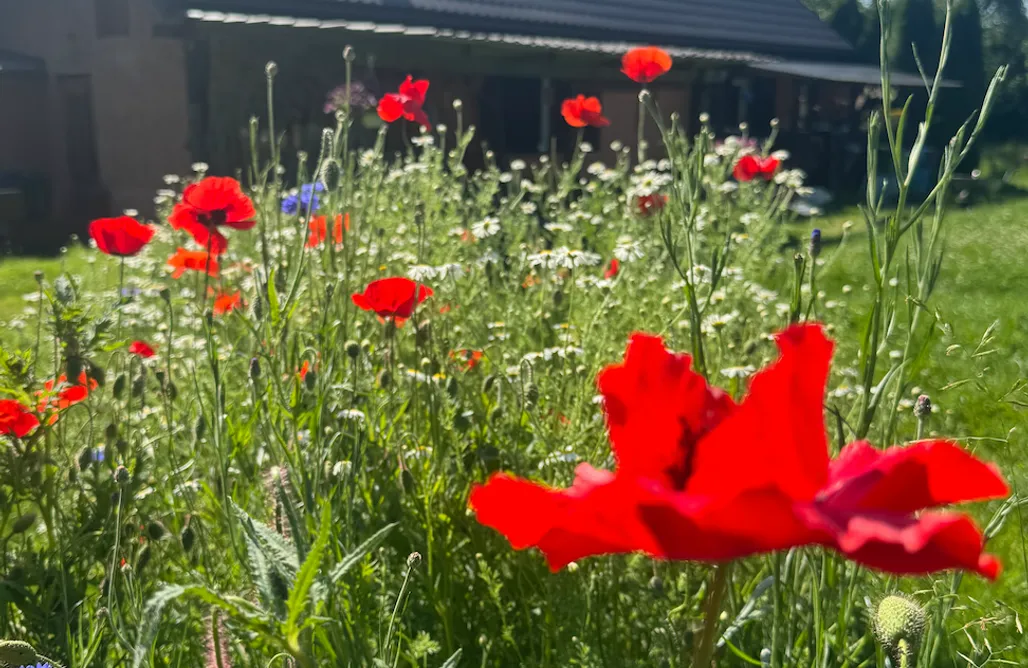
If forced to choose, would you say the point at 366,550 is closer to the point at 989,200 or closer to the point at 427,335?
the point at 427,335

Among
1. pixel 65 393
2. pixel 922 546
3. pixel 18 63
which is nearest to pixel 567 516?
pixel 922 546

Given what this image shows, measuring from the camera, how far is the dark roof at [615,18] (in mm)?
11965

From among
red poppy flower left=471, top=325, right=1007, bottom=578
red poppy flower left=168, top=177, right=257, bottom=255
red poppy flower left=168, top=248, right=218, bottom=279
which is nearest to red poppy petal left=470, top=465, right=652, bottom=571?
red poppy flower left=471, top=325, right=1007, bottom=578

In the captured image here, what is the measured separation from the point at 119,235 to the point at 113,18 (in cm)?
1072

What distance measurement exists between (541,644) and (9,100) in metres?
13.0

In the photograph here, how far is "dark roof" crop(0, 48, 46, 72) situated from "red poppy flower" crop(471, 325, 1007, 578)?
13.5 m

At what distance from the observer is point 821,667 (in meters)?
1.05

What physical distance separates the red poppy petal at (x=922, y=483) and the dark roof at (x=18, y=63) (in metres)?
13.6

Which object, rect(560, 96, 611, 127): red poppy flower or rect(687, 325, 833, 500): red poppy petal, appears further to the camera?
rect(560, 96, 611, 127): red poppy flower

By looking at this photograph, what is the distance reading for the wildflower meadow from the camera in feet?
1.70

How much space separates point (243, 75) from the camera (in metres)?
10.4

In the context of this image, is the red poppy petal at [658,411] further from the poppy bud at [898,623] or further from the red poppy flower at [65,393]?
the red poppy flower at [65,393]

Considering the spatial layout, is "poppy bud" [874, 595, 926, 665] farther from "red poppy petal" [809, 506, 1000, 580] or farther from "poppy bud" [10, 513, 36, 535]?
"poppy bud" [10, 513, 36, 535]

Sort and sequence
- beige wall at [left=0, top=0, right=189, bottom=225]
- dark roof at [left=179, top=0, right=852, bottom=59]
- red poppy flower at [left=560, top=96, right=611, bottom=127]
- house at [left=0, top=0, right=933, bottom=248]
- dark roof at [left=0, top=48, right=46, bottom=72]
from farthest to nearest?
dark roof at [left=0, top=48, right=46, bottom=72] < dark roof at [left=179, top=0, right=852, bottom=59] < beige wall at [left=0, top=0, right=189, bottom=225] < house at [left=0, top=0, right=933, bottom=248] < red poppy flower at [left=560, top=96, right=611, bottom=127]
